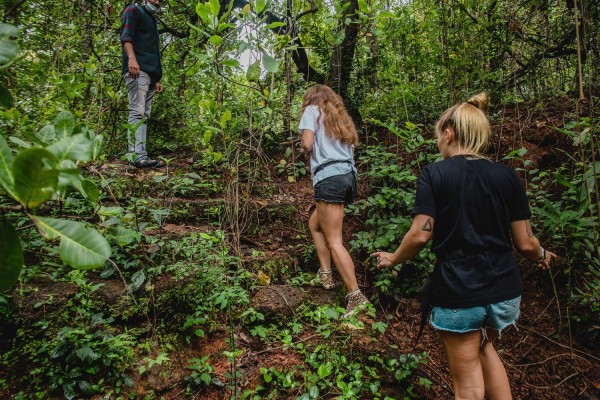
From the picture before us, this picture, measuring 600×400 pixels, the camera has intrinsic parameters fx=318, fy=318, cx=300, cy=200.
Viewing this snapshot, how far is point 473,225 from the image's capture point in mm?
1727

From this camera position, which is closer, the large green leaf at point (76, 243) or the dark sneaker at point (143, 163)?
the large green leaf at point (76, 243)

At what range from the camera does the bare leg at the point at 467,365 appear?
1716 mm

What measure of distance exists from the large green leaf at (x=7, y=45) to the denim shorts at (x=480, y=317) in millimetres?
2104

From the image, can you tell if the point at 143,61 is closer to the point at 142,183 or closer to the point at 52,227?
the point at 142,183

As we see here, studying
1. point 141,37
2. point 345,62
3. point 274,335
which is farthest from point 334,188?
point 141,37

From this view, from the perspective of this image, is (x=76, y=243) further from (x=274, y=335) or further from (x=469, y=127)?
(x=274, y=335)

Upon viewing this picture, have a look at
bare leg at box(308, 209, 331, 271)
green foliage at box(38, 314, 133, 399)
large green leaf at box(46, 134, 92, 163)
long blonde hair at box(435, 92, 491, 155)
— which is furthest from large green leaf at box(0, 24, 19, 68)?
bare leg at box(308, 209, 331, 271)

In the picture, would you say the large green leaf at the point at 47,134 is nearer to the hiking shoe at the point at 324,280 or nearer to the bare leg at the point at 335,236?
the bare leg at the point at 335,236

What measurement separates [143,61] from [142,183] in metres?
1.88

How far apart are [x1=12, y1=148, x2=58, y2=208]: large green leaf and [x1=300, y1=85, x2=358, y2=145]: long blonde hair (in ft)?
8.14

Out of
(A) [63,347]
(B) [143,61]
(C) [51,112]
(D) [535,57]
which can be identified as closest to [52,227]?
(A) [63,347]

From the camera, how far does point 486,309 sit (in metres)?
1.69

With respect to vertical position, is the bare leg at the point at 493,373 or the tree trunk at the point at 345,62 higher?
the tree trunk at the point at 345,62

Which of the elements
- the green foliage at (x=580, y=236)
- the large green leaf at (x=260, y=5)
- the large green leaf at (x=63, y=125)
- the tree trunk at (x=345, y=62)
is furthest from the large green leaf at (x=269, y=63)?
the tree trunk at (x=345, y=62)
